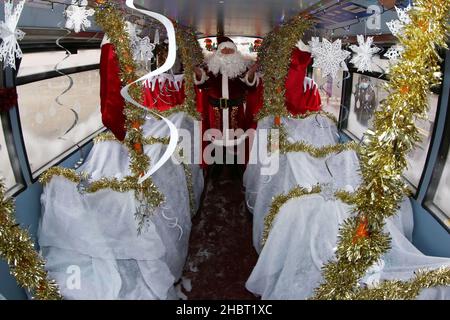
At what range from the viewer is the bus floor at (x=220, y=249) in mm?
3101

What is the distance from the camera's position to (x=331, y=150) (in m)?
3.64

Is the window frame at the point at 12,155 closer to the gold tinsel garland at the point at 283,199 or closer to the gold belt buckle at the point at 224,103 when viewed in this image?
the gold tinsel garland at the point at 283,199

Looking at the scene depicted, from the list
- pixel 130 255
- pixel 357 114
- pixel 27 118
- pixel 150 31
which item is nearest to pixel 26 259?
pixel 130 255

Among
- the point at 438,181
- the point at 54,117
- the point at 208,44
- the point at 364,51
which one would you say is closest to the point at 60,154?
the point at 54,117

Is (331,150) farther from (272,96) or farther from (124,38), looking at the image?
(124,38)

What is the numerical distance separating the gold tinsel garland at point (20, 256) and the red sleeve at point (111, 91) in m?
1.09

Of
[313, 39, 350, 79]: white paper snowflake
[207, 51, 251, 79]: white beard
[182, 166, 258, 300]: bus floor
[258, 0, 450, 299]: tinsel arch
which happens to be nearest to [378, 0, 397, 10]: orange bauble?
[313, 39, 350, 79]: white paper snowflake

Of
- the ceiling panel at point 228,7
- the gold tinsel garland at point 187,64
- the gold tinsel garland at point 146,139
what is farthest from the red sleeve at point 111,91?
the gold tinsel garland at point 187,64

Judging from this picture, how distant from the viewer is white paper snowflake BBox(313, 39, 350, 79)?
9.57ft

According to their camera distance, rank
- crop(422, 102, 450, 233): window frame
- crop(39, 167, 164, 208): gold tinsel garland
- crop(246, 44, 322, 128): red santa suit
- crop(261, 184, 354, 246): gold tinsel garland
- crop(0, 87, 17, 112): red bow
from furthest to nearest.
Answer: crop(246, 44, 322, 128): red santa suit
crop(261, 184, 354, 246): gold tinsel garland
crop(39, 167, 164, 208): gold tinsel garland
crop(422, 102, 450, 233): window frame
crop(0, 87, 17, 112): red bow

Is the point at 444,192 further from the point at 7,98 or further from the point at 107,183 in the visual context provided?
the point at 7,98

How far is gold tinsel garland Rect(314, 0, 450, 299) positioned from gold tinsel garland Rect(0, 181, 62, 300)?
146cm

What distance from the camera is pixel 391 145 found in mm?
1300

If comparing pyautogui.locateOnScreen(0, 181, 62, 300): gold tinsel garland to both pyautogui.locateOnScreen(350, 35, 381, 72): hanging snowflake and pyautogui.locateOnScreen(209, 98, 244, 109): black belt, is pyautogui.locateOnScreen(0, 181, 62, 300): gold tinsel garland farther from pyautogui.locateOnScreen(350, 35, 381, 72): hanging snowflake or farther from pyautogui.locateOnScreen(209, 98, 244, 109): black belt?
pyautogui.locateOnScreen(209, 98, 244, 109): black belt
